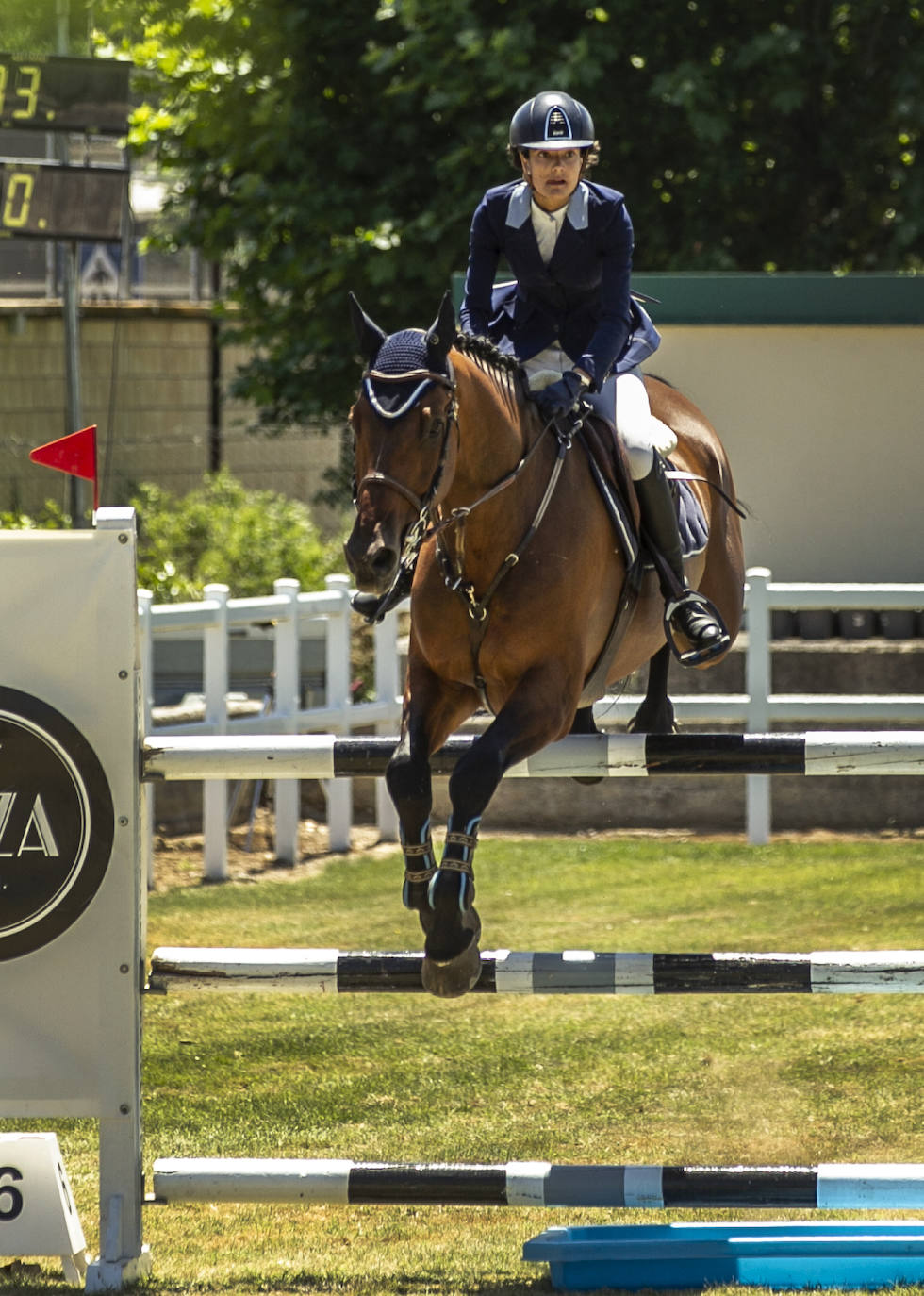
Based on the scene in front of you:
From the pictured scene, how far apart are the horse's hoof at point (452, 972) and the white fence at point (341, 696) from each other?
19.0 feet

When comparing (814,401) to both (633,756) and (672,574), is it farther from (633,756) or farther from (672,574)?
(633,756)

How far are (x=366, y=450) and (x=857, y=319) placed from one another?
977cm

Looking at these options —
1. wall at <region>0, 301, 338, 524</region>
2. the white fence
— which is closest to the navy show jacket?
the white fence

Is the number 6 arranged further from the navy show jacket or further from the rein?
the navy show jacket

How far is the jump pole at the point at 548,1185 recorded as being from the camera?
430cm

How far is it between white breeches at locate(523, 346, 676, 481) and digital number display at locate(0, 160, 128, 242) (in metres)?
9.60

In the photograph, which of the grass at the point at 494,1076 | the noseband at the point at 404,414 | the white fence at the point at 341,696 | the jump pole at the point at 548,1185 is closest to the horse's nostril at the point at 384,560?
the noseband at the point at 404,414

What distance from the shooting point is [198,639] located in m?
12.3

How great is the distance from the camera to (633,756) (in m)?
4.56

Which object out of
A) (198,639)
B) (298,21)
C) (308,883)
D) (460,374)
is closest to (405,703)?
(460,374)

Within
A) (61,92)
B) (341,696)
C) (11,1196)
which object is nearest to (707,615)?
(11,1196)

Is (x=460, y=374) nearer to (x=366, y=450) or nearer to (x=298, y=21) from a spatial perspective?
(x=366, y=450)

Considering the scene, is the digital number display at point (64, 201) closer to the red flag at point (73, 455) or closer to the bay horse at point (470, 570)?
the red flag at point (73, 455)

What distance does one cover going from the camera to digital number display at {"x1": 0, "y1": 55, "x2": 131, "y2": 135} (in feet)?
46.5
